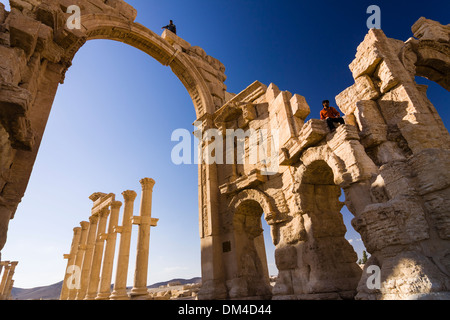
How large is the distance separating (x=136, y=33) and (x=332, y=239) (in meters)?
10.2

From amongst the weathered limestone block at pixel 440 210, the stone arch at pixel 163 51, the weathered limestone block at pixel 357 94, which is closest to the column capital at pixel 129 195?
the stone arch at pixel 163 51

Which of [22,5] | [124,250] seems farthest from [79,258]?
[22,5]

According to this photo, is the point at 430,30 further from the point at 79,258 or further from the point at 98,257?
the point at 79,258

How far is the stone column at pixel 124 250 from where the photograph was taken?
508 inches

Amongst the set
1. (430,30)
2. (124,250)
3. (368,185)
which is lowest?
(368,185)

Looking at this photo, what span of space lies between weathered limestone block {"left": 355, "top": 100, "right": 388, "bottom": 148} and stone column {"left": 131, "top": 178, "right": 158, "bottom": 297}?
11.5 metres

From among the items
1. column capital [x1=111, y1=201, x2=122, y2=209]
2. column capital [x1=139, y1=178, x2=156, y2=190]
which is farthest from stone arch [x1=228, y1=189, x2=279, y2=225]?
column capital [x1=111, y1=201, x2=122, y2=209]

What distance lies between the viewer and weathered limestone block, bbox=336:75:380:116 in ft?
19.4

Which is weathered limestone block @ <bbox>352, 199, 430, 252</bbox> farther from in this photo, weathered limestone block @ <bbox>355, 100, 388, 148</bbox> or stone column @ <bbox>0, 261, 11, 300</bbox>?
A: stone column @ <bbox>0, 261, 11, 300</bbox>

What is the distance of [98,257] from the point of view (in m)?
16.6

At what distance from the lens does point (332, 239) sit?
6.02 m

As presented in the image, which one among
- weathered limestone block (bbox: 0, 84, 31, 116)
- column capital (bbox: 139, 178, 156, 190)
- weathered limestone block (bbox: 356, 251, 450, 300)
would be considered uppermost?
column capital (bbox: 139, 178, 156, 190)

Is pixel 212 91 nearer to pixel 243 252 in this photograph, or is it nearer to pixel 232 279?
pixel 243 252

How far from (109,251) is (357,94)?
15.8m
